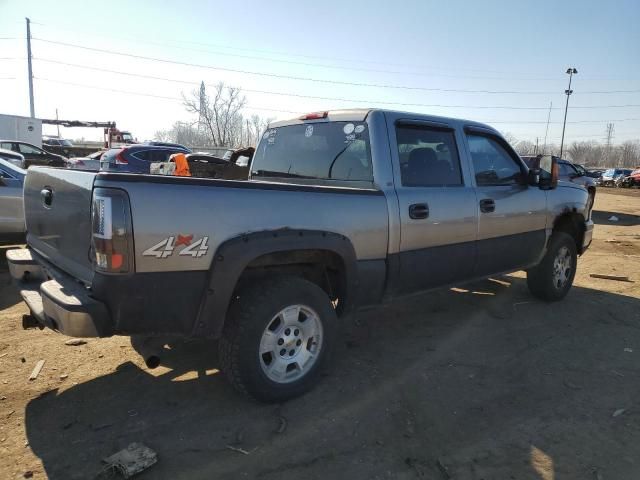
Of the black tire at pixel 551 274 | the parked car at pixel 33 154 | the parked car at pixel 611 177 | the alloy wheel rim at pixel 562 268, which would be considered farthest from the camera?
the parked car at pixel 611 177

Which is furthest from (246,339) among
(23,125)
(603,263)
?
(23,125)

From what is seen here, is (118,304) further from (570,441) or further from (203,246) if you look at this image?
(570,441)

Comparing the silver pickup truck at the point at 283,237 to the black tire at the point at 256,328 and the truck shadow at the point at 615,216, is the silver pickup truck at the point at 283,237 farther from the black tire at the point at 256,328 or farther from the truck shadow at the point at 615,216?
the truck shadow at the point at 615,216

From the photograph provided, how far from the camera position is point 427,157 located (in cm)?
395

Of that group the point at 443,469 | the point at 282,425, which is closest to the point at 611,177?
the point at 443,469

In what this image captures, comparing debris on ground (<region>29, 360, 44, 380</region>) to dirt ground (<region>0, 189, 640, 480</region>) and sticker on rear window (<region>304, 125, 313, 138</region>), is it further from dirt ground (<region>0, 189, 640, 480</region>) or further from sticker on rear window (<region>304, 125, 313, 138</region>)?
A: sticker on rear window (<region>304, 125, 313, 138</region>)

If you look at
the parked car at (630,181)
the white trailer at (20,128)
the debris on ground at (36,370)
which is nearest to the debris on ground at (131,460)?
the debris on ground at (36,370)

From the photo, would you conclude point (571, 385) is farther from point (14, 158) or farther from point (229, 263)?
point (14, 158)

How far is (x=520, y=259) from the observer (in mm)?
4891

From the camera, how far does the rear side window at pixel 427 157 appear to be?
3750 millimetres

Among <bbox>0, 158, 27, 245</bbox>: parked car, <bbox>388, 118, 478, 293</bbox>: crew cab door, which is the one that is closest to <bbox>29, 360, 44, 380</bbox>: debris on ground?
<bbox>388, 118, 478, 293</bbox>: crew cab door

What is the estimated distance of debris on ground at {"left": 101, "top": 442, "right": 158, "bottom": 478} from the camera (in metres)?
2.40

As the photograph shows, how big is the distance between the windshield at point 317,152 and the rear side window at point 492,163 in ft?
4.15

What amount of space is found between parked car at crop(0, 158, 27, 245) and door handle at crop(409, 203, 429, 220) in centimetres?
567
